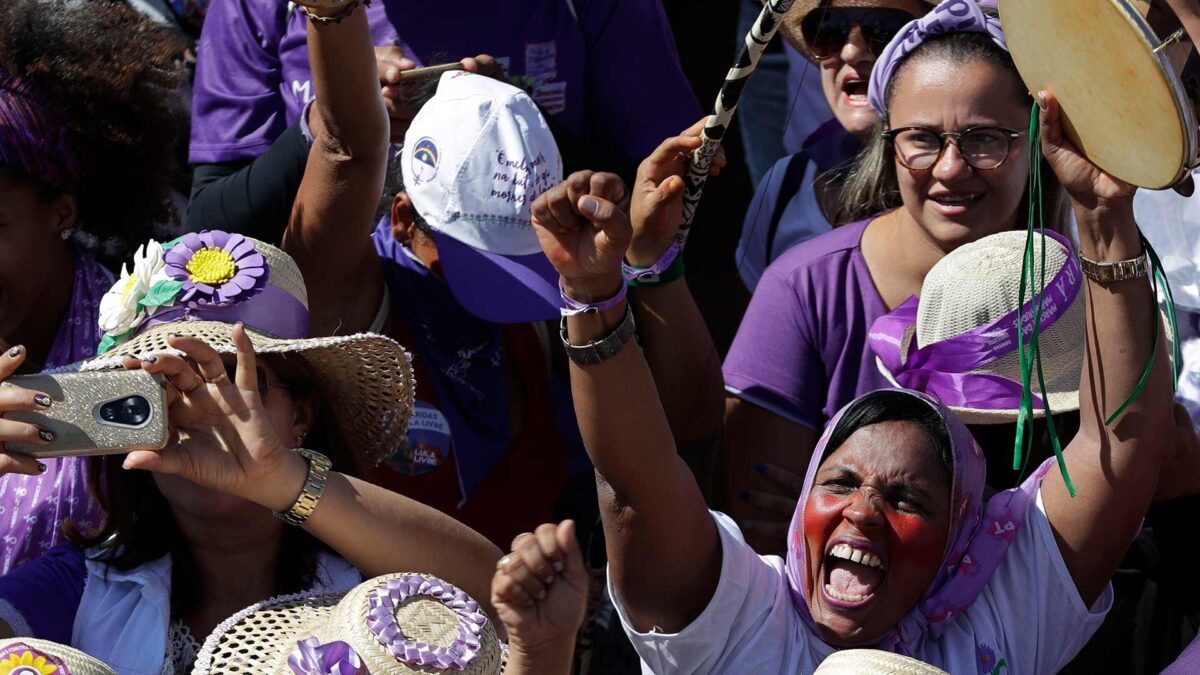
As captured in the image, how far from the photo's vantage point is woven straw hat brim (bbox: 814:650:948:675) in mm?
1969

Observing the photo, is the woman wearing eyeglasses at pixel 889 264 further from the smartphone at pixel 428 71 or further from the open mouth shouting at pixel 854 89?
the smartphone at pixel 428 71

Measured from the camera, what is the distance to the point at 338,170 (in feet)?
9.48

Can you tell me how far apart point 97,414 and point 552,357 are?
1.25 metres

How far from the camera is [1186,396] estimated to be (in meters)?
3.38

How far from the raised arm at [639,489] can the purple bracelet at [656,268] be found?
18.2 inches

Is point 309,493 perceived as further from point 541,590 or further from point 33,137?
point 33,137

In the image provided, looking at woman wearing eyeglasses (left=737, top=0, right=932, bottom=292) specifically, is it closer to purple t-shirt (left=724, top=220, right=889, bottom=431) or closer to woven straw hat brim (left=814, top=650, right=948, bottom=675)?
purple t-shirt (left=724, top=220, right=889, bottom=431)

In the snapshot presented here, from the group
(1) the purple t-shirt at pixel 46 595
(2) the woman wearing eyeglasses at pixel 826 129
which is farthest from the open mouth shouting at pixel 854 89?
(1) the purple t-shirt at pixel 46 595

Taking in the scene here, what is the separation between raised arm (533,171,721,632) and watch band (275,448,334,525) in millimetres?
412

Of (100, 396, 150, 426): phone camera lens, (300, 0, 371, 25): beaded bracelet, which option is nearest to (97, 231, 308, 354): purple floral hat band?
(100, 396, 150, 426): phone camera lens

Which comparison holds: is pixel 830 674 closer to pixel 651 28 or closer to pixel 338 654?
pixel 338 654

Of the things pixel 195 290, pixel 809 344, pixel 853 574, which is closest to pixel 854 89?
pixel 809 344

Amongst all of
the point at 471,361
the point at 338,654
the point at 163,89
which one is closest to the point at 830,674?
the point at 338,654

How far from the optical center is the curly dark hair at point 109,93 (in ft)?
10.1
